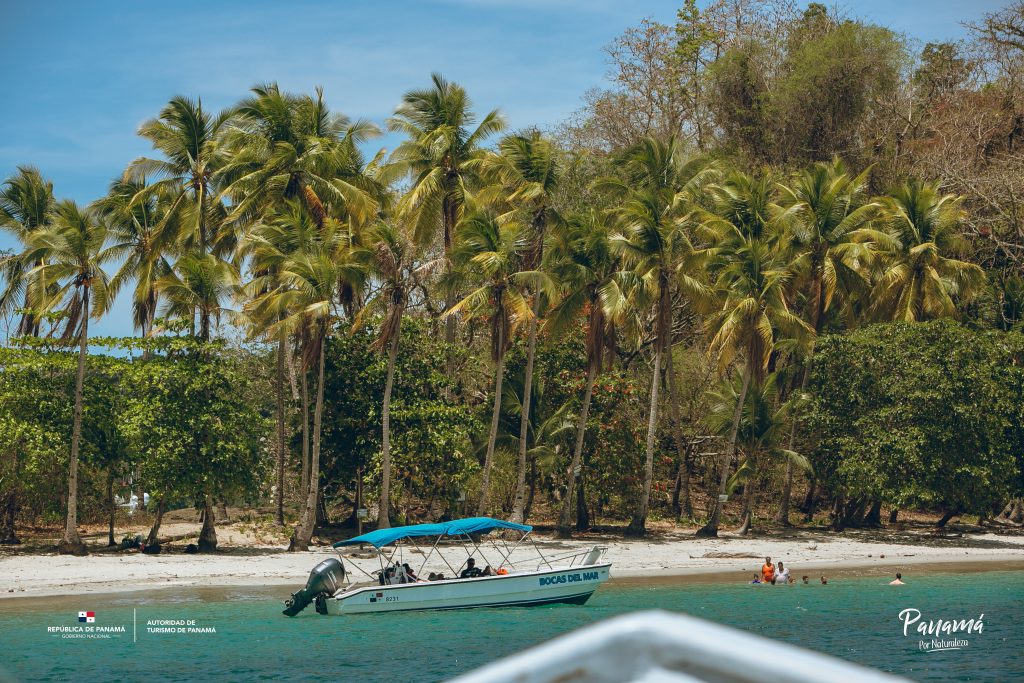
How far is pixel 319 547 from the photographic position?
35.9 meters

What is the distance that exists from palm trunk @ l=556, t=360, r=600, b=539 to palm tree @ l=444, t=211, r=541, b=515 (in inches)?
116

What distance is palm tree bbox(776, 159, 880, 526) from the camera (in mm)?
41312

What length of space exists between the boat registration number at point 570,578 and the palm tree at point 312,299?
10.0 m

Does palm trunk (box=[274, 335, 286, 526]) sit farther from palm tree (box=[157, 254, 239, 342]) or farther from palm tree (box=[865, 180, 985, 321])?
palm tree (box=[865, 180, 985, 321])

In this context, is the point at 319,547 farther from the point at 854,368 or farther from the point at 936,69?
the point at 936,69

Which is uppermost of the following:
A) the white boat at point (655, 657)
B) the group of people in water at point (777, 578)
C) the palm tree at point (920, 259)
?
the palm tree at point (920, 259)

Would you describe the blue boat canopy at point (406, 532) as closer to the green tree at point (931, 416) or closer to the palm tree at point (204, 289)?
the palm tree at point (204, 289)

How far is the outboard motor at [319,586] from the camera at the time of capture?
84.3ft

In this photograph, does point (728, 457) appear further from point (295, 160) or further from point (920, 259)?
point (295, 160)

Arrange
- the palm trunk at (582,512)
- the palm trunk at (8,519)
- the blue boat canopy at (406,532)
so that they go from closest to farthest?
the blue boat canopy at (406,532) < the palm trunk at (8,519) < the palm trunk at (582,512)

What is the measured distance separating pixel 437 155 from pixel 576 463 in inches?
469

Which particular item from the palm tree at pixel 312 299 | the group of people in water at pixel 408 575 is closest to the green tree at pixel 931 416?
the group of people in water at pixel 408 575

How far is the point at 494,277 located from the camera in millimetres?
35875

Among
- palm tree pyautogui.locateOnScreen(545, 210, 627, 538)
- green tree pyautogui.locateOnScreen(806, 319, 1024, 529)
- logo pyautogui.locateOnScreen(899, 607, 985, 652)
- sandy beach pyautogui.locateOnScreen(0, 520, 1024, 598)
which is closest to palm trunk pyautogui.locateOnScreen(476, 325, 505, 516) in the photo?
sandy beach pyautogui.locateOnScreen(0, 520, 1024, 598)
